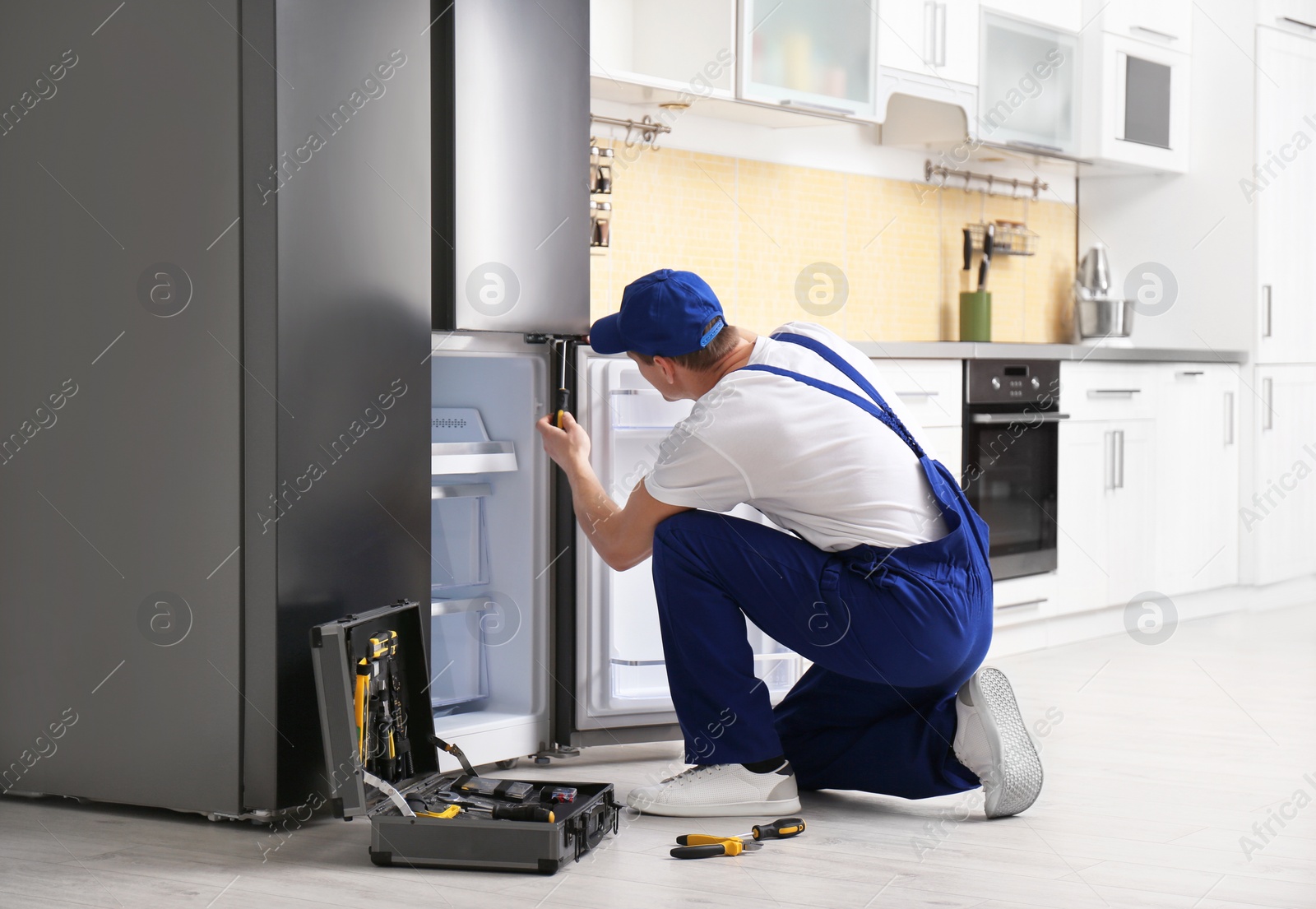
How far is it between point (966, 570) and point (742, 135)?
2.19 metres

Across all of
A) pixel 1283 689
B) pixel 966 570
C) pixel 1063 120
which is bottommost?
pixel 1283 689

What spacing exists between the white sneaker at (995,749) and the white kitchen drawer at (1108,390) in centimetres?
211

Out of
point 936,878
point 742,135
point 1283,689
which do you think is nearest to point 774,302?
point 742,135

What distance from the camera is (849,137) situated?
14.7 ft

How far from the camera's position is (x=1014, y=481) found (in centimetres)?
413

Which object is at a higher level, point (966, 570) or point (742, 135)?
point (742, 135)

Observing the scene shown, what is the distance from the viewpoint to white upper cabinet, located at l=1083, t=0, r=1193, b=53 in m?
4.81

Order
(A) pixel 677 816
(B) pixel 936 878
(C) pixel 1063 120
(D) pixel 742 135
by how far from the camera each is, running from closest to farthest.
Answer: (B) pixel 936 878 < (A) pixel 677 816 < (D) pixel 742 135 < (C) pixel 1063 120

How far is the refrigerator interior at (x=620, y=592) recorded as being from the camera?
276 centimetres

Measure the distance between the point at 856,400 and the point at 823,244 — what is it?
7.32ft

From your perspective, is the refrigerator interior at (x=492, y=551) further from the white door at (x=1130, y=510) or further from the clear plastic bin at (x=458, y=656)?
the white door at (x=1130, y=510)

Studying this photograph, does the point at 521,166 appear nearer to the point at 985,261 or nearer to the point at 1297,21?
the point at 985,261

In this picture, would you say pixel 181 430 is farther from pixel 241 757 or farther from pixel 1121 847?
pixel 1121 847

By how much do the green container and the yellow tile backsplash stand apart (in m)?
0.08
